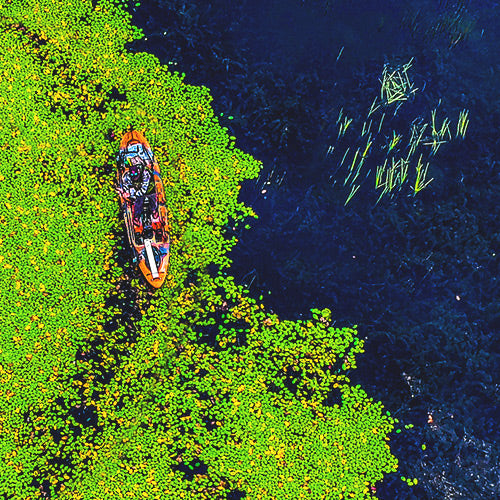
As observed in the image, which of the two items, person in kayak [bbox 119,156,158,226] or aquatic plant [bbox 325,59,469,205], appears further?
aquatic plant [bbox 325,59,469,205]

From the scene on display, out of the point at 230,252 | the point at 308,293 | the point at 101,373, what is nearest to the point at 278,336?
the point at 308,293

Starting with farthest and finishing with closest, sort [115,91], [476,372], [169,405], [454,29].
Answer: [454,29] < [115,91] < [476,372] < [169,405]

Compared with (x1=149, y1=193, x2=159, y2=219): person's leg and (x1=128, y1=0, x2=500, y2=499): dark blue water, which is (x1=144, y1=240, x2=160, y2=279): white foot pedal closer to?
(x1=149, y1=193, x2=159, y2=219): person's leg

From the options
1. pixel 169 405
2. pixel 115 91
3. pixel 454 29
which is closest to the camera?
pixel 169 405

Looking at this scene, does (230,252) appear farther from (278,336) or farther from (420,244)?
(420,244)

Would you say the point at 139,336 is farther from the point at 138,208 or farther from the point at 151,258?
the point at 138,208

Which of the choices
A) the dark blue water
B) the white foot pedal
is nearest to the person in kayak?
the white foot pedal

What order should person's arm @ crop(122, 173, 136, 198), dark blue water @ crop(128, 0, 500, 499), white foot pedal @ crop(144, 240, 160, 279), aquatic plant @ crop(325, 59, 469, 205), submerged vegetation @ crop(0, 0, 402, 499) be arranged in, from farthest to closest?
aquatic plant @ crop(325, 59, 469, 205) < dark blue water @ crop(128, 0, 500, 499) < person's arm @ crop(122, 173, 136, 198) < white foot pedal @ crop(144, 240, 160, 279) < submerged vegetation @ crop(0, 0, 402, 499)

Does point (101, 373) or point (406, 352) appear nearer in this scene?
point (101, 373)
